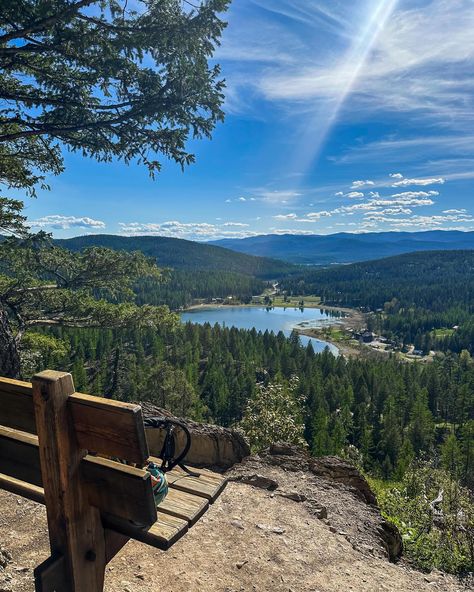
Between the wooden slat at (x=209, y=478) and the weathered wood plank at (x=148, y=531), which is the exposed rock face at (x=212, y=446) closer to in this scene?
the wooden slat at (x=209, y=478)

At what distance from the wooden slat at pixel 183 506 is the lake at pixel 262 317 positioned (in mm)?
120160

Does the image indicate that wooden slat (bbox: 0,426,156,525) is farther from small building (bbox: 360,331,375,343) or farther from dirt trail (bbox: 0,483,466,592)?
small building (bbox: 360,331,375,343)

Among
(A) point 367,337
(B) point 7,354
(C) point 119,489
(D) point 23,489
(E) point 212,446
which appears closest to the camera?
(C) point 119,489

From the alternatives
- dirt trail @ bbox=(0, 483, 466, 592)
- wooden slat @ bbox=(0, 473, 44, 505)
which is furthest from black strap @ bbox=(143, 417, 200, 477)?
dirt trail @ bbox=(0, 483, 466, 592)

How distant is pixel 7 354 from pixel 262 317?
16031cm

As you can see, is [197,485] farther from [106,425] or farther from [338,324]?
[338,324]

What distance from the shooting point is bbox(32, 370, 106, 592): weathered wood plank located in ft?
7.05

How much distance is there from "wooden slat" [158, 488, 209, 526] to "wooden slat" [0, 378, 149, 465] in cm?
89

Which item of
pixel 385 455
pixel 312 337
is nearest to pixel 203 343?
pixel 385 455

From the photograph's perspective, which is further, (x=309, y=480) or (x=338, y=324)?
(x=338, y=324)

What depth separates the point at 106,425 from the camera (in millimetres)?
2086

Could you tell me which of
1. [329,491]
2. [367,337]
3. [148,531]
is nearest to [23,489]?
[148,531]

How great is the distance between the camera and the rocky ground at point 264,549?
4.37 m

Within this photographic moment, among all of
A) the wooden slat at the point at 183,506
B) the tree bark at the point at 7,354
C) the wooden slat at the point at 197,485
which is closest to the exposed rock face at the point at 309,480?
the tree bark at the point at 7,354
